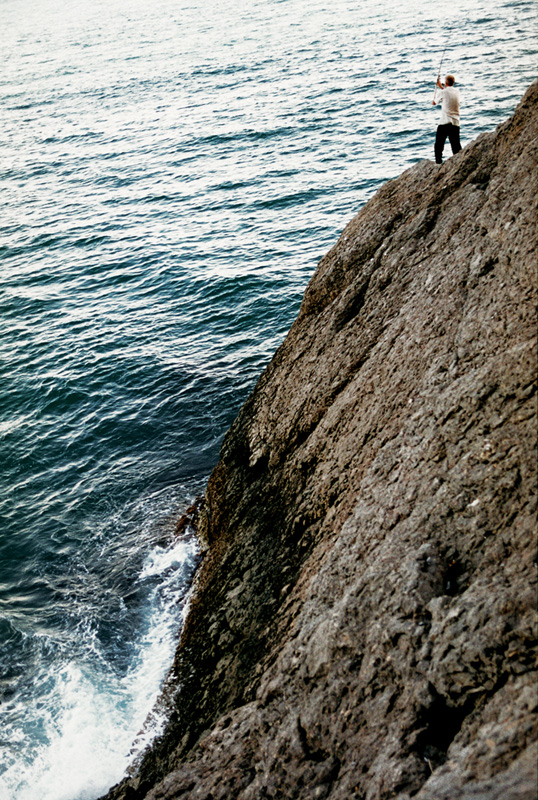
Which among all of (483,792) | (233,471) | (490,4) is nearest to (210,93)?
(490,4)

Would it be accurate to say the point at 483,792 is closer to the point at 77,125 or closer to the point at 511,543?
the point at 511,543

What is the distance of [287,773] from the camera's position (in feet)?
19.3

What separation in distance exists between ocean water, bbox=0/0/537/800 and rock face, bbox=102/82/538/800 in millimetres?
2437

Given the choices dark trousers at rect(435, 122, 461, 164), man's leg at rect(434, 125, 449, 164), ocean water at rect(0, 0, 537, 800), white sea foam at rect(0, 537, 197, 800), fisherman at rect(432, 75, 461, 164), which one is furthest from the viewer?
fisherman at rect(432, 75, 461, 164)

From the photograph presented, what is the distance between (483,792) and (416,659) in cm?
145

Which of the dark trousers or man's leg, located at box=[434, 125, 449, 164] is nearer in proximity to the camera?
man's leg, located at box=[434, 125, 449, 164]

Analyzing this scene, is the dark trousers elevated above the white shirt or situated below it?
below

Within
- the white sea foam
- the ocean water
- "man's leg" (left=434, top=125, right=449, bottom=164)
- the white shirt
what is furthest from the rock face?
the white shirt

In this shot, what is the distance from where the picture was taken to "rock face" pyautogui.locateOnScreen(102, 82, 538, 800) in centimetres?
495

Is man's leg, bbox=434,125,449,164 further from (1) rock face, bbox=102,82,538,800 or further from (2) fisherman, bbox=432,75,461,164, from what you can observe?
(1) rock face, bbox=102,82,538,800

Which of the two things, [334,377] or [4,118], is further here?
[4,118]

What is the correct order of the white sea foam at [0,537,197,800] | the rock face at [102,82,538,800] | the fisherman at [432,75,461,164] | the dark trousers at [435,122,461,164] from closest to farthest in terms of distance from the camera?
the rock face at [102,82,538,800], the white sea foam at [0,537,197,800], the dark trousers at [435,122,461,164], the fisherman at [432,75,461,164]

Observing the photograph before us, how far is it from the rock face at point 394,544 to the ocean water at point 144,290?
8.00ft

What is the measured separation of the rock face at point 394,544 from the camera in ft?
16.3
